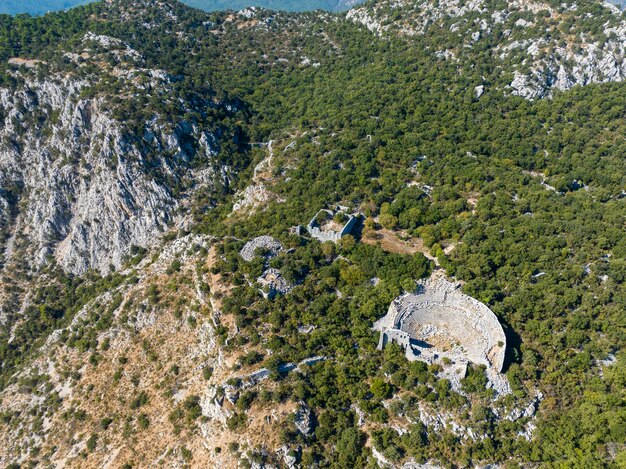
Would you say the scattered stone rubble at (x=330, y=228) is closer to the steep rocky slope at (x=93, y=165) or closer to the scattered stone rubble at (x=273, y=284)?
the scattered stone rubble at (x=273, y=284)

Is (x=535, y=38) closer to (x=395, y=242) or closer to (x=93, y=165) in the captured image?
(x=395, y=242)

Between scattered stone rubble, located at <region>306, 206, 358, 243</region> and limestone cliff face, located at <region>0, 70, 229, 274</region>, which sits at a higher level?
limestone cliff face, located at <region>0, 70, 229, 274</region>

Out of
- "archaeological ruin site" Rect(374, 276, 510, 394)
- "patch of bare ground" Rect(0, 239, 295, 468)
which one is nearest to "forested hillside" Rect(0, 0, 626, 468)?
"patch of bare ground" Rect(0, 239, 295, 468)

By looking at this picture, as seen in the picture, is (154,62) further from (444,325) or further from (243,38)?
(444,325)

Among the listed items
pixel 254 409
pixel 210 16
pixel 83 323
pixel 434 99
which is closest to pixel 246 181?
pixel 83 323

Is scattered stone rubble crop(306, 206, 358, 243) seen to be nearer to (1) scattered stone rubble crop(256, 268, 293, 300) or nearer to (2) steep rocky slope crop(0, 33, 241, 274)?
(1) scattered stone rubble crop(256, 268, 293, 300)

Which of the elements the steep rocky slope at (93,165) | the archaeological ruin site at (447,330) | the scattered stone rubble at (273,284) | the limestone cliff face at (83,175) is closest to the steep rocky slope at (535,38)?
the archaeological ruin site at (447,330)
